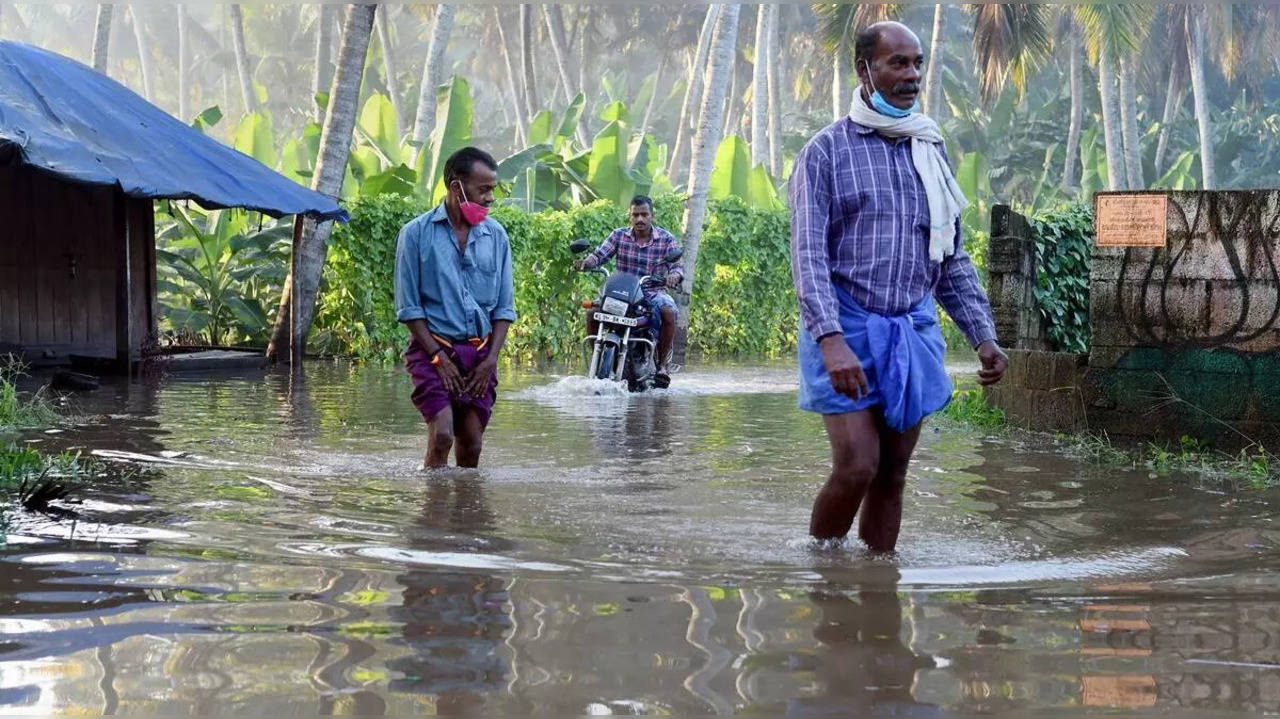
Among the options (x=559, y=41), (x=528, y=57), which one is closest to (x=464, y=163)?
(x=528, y=57)

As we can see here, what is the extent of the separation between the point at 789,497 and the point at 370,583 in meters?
3.28

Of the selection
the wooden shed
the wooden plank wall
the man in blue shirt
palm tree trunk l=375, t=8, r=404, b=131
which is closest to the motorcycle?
the wooden shed

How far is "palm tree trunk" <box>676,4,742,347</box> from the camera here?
21.3 meters

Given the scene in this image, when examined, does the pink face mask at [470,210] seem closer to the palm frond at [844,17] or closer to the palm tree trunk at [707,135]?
the palm tree trunk at [707,135]

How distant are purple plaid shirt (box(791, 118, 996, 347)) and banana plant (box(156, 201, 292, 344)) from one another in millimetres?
15197

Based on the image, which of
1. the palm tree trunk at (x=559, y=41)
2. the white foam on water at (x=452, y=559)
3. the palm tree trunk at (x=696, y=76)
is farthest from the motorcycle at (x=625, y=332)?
the palm tree trunk at (x=559, y=41)

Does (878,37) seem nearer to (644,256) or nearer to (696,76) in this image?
(644,256)

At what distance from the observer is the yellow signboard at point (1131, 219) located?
10.1 metres

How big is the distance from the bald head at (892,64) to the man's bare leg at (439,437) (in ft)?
10.6

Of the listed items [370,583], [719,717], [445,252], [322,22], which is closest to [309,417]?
[445,252]

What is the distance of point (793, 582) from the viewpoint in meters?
5.47

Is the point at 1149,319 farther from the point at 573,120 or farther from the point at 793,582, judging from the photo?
the point at 573,120

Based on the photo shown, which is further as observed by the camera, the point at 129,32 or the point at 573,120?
the point at 129,32

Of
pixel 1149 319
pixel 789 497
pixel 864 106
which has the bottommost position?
pixel 789 497
